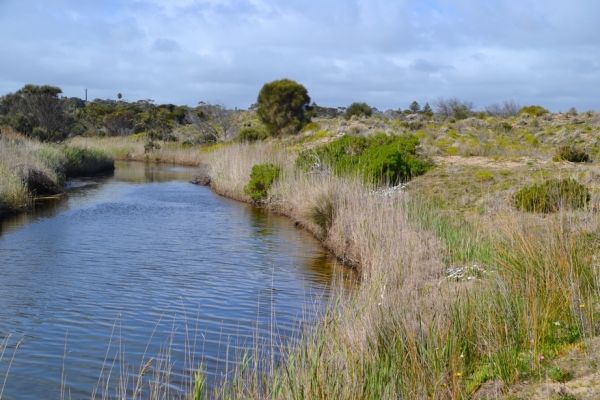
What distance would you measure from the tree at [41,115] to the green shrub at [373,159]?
61.8ft

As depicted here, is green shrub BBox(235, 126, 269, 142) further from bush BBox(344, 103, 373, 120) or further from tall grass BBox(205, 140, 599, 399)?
tall grass BBox(205, 140, 599, 399)

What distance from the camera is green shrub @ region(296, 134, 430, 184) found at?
19.2 metres

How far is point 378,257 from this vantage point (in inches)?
364

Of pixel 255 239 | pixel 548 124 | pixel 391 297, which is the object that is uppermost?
pixel 548 124

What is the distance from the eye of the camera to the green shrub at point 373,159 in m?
19.2

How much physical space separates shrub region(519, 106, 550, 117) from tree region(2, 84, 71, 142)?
3220 centimetres

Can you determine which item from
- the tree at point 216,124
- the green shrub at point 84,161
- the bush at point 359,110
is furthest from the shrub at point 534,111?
the green shrub at point 84,161

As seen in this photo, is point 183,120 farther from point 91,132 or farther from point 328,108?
point 328,108

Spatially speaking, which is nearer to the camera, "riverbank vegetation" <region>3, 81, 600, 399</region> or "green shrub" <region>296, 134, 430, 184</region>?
"riverbank vegetation" <region>3, 81, 600, 399</region>

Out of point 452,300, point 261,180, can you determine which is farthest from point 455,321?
point 261,180

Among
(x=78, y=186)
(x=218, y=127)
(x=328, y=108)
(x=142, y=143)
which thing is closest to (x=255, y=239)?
(x=78, y=186)

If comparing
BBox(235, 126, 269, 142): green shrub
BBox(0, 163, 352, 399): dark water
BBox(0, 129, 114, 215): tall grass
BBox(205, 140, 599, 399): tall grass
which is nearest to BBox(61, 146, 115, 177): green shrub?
BBox(0, 129, 114, 215): tall grass

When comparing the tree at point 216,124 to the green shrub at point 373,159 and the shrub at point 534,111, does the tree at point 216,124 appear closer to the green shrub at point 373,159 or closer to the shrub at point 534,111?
the shrub at point 534,111

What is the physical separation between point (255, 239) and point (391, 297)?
10.4 meters
